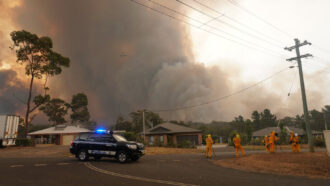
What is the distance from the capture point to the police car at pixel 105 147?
Answer: 1374 cm

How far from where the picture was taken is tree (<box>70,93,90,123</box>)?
268 feet

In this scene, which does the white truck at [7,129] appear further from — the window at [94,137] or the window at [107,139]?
the window at [107,139]


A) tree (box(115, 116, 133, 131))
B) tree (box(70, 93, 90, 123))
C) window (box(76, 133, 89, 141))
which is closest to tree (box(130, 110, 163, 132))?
tree (box(115, 116, 133, 131))

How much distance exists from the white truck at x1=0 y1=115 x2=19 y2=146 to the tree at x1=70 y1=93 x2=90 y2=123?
187 ft

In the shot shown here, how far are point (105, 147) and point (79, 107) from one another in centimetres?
7401

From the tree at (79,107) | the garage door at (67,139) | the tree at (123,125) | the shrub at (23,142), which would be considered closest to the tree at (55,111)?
the tree at (79,107)

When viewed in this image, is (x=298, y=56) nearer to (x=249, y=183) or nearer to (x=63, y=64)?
(x=249, y=183)

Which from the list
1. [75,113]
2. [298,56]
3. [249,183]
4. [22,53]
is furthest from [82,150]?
[75,113]

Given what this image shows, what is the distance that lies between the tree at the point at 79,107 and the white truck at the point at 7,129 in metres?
56.9

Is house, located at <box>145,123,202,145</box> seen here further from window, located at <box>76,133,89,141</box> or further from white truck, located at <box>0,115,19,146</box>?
window, located at <box>76,133,89,141</box>

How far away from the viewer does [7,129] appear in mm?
25109

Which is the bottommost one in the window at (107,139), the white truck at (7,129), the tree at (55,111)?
the window at (107,139)

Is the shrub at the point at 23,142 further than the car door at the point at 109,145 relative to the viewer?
Yes

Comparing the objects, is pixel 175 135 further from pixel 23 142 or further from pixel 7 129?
pixel 7 129
